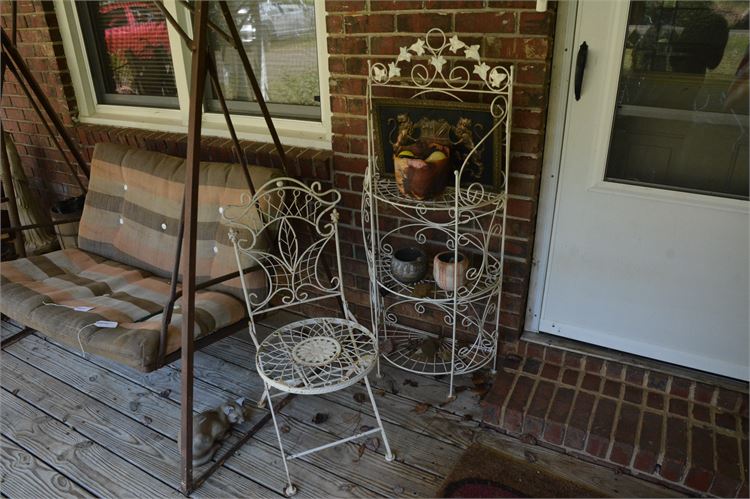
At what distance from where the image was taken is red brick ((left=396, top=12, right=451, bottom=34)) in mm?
1831

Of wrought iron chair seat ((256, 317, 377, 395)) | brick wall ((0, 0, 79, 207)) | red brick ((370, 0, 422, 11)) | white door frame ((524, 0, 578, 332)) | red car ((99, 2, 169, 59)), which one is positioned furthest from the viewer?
brick wall ((0, 0, 79, 207))

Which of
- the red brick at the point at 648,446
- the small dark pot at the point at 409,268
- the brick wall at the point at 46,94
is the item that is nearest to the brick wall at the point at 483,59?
the small dark pot at the point at 409,268

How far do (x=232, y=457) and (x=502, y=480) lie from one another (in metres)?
0.94

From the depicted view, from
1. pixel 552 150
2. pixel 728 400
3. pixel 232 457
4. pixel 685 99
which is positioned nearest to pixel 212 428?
pixel 232 457

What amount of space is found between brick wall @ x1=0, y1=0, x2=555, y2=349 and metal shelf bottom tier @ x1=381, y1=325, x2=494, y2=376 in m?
0.16

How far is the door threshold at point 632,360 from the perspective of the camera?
6.20ft

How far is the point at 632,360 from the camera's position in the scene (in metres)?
2.01

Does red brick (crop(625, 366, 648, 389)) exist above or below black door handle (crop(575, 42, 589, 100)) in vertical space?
below

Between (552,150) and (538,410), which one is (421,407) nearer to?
(538,410)

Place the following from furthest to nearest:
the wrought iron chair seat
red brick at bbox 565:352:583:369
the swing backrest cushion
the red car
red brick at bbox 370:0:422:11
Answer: the red car → the swing backrest cushion → red brick at bbox 565:352:583:369 → red brick at bbox 370:0:422:11 → the wrought iron chair seat

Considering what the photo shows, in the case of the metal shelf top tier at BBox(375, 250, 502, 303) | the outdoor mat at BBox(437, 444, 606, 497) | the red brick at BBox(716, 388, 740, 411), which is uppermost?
the metal shelf top tier at BBox(375, 250, 502, 303)

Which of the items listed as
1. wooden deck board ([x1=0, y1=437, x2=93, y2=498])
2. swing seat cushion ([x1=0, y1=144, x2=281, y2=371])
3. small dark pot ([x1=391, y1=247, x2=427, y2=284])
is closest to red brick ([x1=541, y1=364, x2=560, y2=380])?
small dark pot ([x1=391, y1=247, x2=427, y2=284])

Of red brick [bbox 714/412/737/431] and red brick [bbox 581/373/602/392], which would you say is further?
red brick [bbox 581/373/602/392]

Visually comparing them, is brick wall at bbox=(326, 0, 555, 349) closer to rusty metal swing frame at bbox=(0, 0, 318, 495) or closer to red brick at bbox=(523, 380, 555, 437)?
red brick at bbox=(523, 380, 555, 437)
